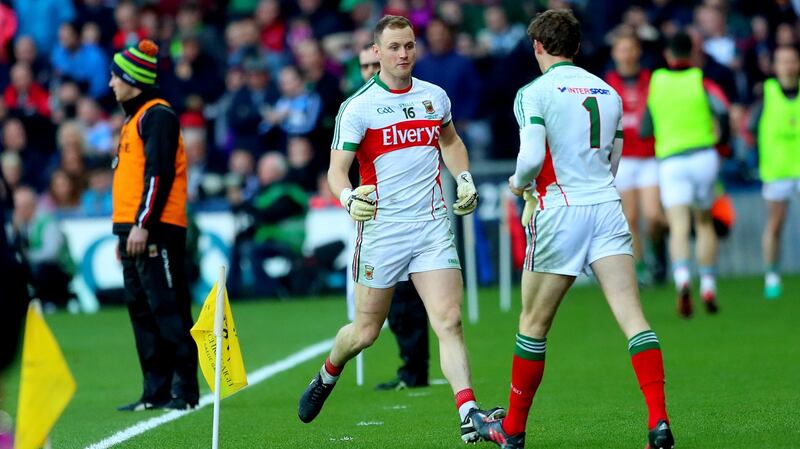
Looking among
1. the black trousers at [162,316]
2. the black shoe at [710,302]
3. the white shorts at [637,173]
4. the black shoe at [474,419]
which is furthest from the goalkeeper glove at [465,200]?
the white shorts at [637,173]

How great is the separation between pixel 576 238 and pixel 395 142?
1.25m

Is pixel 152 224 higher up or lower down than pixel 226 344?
higher up

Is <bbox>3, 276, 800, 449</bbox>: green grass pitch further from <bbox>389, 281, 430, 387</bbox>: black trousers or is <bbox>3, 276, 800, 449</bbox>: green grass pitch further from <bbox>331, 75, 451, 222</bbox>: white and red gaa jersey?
<bbox>331, 75, 451, 222</bbox>: white and red gaa jersey

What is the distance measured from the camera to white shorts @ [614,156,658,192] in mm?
16156

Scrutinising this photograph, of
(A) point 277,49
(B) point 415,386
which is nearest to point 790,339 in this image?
(B) point 415,386

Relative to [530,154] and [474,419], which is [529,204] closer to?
[530,154]

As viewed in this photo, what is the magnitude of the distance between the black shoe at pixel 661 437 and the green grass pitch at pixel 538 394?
48 centimetres

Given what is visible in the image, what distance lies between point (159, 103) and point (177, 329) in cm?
151

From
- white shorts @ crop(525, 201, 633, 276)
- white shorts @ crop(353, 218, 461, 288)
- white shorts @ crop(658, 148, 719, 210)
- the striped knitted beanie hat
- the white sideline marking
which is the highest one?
the striped knitted beanie hat

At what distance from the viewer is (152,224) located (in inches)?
380

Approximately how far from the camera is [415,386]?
409 inches

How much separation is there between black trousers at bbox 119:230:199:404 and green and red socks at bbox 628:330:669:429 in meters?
3.75

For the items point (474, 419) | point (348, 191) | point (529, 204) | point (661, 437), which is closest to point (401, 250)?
point (348, 191)

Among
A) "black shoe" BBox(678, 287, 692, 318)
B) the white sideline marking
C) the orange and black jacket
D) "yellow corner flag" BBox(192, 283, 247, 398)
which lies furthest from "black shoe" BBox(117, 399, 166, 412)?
"black shoe" BBox(678, 287, 692, 318)
